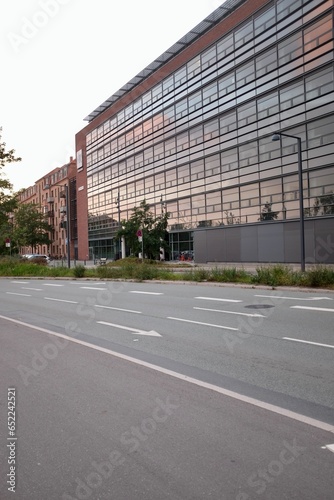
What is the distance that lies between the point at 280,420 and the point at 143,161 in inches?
1912

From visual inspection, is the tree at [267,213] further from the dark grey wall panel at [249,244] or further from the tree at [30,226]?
the tree at [30,226]

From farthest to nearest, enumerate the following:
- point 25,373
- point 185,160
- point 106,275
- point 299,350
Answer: point 185,160, point 106,275, point 299,350, point 25,373

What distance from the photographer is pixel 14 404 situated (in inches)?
195

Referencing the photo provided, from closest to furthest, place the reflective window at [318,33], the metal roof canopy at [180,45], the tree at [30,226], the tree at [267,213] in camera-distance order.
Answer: the reflective window at [318,33], the tree at [267,213], the metal roof canopy at [180,45], the tree at [30,226]

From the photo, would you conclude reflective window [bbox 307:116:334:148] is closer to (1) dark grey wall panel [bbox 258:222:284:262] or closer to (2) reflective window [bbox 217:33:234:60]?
(1) dark grey wall panel [bbox 258:222:284:262]

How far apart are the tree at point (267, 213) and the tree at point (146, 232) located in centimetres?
1054

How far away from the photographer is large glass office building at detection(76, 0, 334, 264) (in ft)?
99.2

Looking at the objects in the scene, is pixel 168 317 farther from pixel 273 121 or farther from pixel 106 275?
pixel 273 121

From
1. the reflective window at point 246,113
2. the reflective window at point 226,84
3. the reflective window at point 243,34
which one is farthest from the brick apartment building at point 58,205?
the reflective window at point 243,34

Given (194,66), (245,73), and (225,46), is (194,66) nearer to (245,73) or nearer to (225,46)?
(225,46)

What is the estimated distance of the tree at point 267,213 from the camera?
33206 millimetres

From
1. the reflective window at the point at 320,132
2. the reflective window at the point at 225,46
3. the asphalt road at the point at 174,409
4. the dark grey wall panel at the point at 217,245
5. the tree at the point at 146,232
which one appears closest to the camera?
the asphalt road at the point at 174,409

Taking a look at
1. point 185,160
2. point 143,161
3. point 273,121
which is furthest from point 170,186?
point 273,121

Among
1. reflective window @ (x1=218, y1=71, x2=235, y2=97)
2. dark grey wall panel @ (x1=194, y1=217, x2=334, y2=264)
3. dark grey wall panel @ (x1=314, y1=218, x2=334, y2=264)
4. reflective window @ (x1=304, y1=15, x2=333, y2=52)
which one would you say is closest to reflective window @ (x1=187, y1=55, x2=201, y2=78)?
reflective window @ (x1=218, y1=71, x2=235, y2=97)
